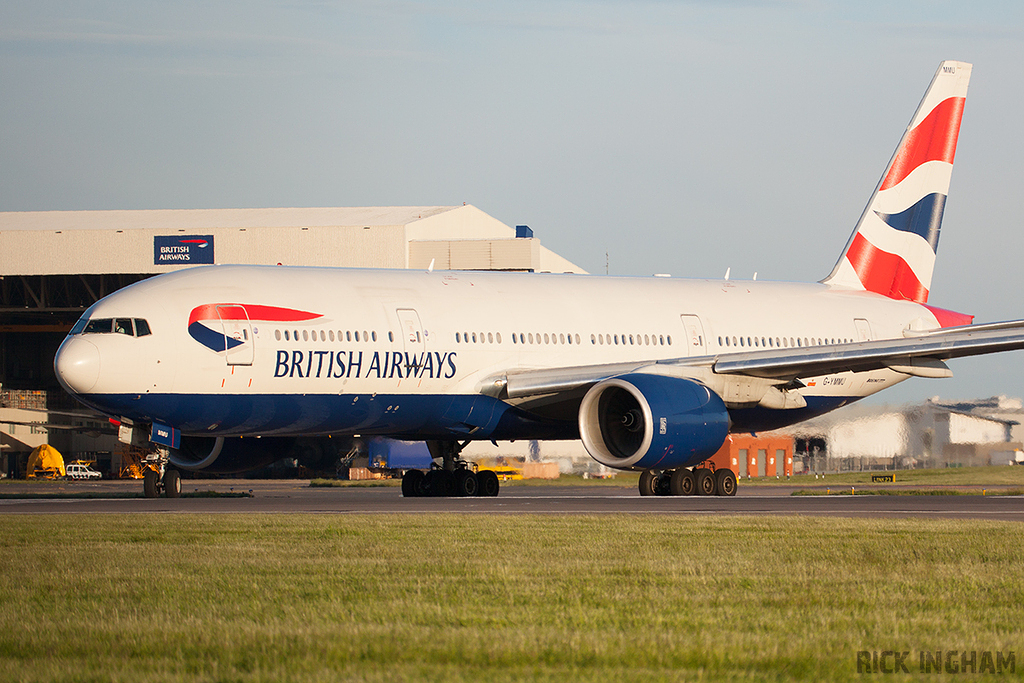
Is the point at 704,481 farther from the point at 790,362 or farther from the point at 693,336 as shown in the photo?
the point at 693,336

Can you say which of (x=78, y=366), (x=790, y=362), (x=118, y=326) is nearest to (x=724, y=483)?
(x=790, y=362)

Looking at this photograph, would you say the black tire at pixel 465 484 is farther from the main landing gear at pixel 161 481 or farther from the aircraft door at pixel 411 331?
the main landing gear at pixel 161 481

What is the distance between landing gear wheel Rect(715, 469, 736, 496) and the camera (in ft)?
75.8

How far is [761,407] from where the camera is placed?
76.6 feet

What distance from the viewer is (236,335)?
19875 millimetres

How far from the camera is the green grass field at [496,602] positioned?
6.15 metres

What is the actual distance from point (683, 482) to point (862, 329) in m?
7.32

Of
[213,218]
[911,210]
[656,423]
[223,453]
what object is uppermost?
[213,218]

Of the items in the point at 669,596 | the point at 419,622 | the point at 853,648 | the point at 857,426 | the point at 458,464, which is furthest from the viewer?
the point at 857,426

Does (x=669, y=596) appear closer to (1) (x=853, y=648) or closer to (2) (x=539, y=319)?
(1) (x=853, y=648)

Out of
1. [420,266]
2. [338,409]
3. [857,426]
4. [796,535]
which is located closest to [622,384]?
[338,409]

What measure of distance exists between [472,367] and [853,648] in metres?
16.0

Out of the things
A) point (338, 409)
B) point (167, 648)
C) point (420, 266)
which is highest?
point (420, 266)

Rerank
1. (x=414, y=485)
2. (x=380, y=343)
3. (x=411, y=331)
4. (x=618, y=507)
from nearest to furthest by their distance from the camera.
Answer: (x=618, y=507) < (x=380, y=343) < (x=411, y=331) < (x=414, y=485)
